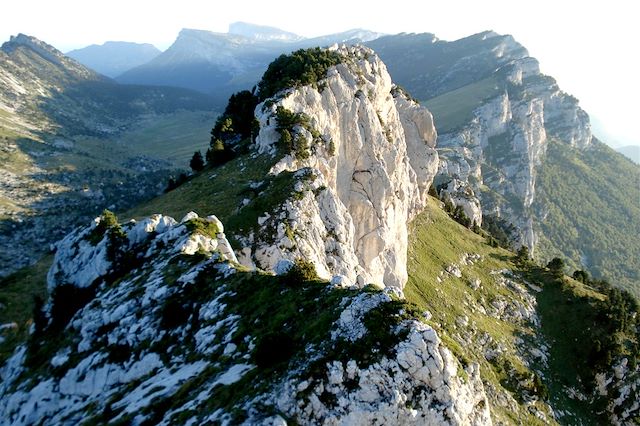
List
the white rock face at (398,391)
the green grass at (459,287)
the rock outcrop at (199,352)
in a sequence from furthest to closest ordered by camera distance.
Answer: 1. the green grass at (459,287)
2. the rock outcrop at (199,352)
3. the white rock face at (398,391)

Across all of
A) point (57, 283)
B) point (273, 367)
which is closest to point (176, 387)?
point (273, 367)

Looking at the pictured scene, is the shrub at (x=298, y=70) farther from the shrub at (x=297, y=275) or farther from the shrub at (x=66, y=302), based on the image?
the shrub at (x=297, y=275)

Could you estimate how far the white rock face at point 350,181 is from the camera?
5309cm

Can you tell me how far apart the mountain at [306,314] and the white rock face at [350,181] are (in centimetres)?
36

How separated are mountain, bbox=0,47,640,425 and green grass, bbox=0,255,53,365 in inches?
22.6

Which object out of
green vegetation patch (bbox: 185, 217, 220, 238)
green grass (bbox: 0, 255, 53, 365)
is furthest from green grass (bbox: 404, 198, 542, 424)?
green grass (bbox: 0, 255, 53, 365)

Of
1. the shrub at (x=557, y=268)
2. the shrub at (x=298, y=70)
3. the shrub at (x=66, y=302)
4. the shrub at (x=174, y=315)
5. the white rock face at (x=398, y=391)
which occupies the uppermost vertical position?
the shrub at (x=298, y=70)

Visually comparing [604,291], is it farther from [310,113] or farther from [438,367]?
[438,367]

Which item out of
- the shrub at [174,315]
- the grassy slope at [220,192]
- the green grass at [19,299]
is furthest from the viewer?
the grassy slope at [220,192]

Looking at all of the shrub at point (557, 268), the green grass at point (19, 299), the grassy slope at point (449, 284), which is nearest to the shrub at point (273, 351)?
the grassy slope at point (449, 284)

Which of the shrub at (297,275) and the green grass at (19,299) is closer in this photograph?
the shrub at (297,275)

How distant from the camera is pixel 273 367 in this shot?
810 inches

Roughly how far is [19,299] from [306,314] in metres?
43.7

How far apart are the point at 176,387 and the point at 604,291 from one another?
452ft
